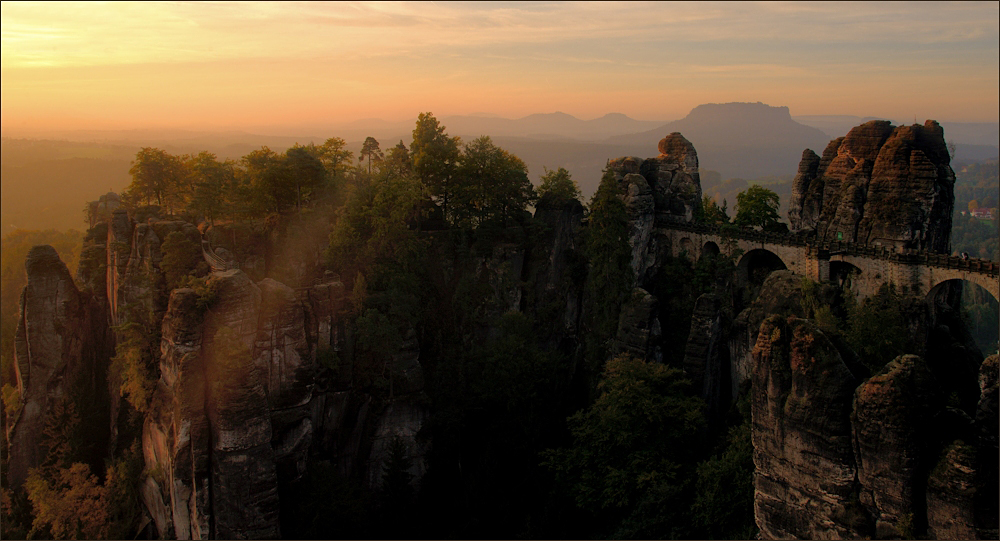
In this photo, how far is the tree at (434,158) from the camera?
42219 millimetres

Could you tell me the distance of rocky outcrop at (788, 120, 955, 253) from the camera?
3669 centimetres

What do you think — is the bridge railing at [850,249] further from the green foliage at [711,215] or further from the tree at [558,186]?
the tree at [558,186]

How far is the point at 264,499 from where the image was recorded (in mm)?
26531

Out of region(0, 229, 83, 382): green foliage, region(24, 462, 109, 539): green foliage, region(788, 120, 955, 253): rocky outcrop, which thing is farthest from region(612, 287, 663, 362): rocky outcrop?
region(0, 229, 83, 382): green foliage

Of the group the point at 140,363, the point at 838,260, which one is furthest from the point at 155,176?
the point at 838,260

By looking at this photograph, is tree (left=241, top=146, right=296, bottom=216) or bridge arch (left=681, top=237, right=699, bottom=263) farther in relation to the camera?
bridge arch (left=681, top=237, right=699, bottom=263)

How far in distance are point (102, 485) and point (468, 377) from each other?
65.4 ft

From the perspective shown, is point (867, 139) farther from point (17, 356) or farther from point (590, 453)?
point (17, 356)

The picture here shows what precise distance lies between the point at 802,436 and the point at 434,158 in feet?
95.2

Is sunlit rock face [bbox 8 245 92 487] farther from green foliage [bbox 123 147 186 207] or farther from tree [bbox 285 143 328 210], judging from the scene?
tree [bbox 285 143 328 210]

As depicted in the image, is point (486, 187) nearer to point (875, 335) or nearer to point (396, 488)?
point (396, 488)

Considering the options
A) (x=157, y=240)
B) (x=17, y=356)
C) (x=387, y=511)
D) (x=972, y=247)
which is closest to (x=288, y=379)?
(x=387, y=511)

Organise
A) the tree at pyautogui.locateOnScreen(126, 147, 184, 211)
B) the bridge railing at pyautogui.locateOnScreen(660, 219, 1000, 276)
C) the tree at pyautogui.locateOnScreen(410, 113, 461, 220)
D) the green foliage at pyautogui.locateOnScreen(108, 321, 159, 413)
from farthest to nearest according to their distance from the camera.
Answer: the tree at pyautogui.locateOnScreen(410, 113, 461, 220) < the tree at pyautogui.locateOnScreen(126, 147, 184, 211) < the bridge railing at pyautogui.locateOnScreen(660, 219, 1000, 276) < the green foliage at pyautogui.locateOnScreen(108, 321, 159, 413)

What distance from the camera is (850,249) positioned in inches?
1511
